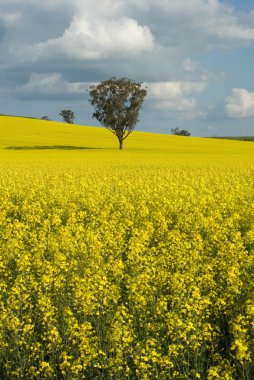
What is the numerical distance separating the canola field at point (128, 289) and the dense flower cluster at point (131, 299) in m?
0.03

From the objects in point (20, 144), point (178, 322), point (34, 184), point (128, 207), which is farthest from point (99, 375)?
point (20, 144)

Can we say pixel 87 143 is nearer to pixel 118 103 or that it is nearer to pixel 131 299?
pixel 118 103

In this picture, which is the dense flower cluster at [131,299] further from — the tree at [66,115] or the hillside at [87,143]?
the tree at [66,115]

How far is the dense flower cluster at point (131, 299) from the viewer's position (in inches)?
226

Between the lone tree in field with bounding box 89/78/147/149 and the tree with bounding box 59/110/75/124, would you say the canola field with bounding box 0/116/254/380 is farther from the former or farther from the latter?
the tree with bounding box 59/110/75/124

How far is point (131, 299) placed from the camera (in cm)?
711

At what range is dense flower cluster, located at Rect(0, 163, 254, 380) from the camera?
573 cm

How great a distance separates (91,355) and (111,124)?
7071 cm

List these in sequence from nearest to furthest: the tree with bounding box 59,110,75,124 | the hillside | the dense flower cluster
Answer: the dense flower cluster < the hillside < the tree with bounding box 59,110,75,124

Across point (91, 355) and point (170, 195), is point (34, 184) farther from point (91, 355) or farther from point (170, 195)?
point (91, 355)

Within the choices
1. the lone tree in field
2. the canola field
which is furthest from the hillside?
the canola field

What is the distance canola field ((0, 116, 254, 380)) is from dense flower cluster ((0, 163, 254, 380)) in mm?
31

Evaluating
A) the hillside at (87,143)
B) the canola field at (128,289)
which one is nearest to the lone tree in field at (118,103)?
the hillside at (87,143)

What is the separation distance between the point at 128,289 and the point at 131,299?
132cm
